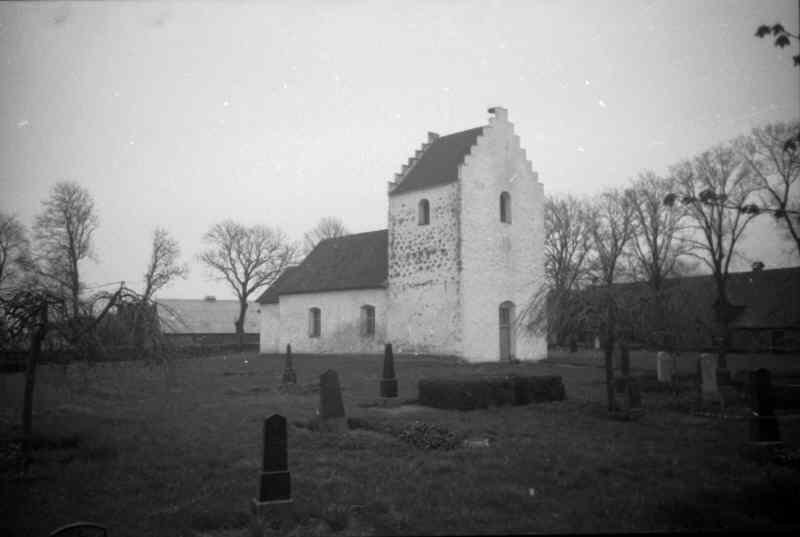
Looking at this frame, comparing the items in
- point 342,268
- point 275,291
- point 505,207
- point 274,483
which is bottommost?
point 274,483

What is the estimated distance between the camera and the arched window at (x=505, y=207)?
29469mm

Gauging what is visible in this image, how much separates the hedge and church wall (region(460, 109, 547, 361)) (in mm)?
11792

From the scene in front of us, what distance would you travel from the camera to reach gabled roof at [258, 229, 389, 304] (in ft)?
105

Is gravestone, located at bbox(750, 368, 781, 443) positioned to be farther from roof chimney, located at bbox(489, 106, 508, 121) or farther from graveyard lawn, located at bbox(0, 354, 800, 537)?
roof chimney, located at bbox(489, 106, 508, 121)

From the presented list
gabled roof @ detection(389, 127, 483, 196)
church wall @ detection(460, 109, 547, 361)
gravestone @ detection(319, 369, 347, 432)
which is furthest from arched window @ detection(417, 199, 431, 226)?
gravestone @ detection(319, 369, 347, 432)

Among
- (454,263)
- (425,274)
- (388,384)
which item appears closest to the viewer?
(388,384)

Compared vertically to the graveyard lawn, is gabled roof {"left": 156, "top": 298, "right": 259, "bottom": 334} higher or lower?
higher

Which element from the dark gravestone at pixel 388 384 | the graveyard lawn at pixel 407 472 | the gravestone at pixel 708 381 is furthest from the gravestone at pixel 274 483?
the gravestone at pixel 708 381

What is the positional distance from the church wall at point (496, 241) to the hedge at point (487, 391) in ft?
38.7

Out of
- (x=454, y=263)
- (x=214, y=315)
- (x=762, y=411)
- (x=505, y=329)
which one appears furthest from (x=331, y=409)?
(x=214, y=315)

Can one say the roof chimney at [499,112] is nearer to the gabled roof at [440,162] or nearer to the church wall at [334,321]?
the gabled roof at [440,162]

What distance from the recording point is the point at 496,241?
1126 inches

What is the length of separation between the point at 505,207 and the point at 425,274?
541cm

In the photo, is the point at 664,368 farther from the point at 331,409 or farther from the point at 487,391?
the point at 331,409
